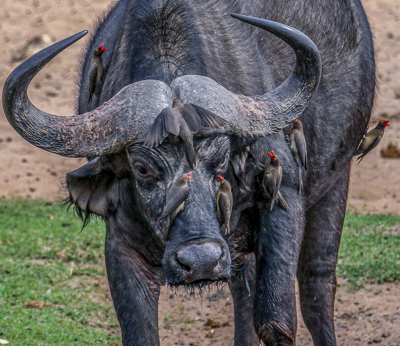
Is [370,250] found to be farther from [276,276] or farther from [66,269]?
[276,276]

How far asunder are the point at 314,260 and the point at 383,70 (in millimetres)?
8907

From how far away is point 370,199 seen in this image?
968 cm

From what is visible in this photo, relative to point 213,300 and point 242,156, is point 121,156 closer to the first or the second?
point 242,156

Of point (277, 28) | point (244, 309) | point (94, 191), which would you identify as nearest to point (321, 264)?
point (244, 309)


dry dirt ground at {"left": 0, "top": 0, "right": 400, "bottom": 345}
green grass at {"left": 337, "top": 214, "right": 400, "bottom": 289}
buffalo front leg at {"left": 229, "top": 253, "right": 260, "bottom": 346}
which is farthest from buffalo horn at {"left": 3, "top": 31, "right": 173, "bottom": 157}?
green grass at {"left": 337, "top": 214, "right": 400, "bottom": 289}

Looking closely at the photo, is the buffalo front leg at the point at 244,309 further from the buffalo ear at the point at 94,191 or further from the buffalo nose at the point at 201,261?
the buffalo nose at the point at 201,261

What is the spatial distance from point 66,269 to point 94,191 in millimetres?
2699

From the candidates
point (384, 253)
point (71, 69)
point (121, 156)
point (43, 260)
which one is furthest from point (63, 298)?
point (71, 69)

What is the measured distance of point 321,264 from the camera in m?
5.48

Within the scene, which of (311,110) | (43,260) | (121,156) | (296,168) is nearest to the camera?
(121,156)

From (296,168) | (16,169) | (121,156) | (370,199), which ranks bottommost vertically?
(370,199)

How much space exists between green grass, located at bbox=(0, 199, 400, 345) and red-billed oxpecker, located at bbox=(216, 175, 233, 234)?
2.22m

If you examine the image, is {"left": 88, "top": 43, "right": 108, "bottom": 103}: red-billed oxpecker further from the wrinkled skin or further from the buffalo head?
the buffalo head

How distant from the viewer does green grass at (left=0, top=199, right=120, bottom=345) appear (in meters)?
5.57
